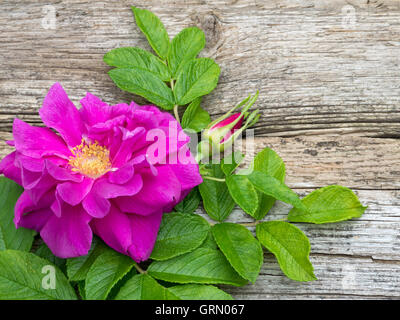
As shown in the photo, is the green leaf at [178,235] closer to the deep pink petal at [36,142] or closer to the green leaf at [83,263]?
the green leaf at [83,263]

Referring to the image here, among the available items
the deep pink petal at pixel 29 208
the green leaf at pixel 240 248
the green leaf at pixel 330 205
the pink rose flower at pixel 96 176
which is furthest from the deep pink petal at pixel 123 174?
the green leaf at pixel 330 205

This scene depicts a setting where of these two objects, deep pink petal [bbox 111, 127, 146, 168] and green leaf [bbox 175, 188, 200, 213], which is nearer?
deep pink petal [bbox 111, 127, 146, 168]

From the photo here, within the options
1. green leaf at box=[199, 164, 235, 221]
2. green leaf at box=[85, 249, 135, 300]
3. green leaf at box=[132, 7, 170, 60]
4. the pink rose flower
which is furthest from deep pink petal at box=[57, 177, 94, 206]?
green leaf at box=[132, 7, 170, 60]

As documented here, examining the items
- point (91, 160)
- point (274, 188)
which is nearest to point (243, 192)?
point (274, 188)

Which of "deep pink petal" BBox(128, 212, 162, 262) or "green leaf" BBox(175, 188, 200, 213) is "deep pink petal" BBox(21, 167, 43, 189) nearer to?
"deep pink petal" BBox(128, 212, 162, 262)

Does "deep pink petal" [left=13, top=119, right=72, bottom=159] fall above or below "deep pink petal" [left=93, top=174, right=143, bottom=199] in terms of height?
above

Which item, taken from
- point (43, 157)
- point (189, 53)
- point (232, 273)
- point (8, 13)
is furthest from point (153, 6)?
point (232, 273)

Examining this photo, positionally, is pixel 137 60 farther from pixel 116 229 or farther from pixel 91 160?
pixel 116 229
